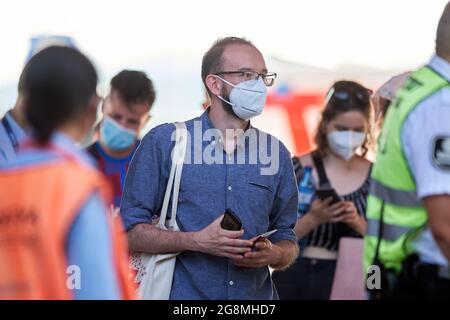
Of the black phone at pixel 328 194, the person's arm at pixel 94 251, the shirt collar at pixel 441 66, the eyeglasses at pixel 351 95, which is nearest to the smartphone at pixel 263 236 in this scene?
the black phone at pixel 328 194

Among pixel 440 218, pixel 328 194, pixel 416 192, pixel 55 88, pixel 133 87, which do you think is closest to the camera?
pixel 55 88

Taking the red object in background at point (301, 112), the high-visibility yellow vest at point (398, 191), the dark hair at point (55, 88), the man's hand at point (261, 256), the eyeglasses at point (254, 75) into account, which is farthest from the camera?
the red object in background at point (301, 112)

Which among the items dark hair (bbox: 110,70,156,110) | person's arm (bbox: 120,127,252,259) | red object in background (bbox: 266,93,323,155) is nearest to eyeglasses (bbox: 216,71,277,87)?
person's arm (bbox: 120,127,252,259)

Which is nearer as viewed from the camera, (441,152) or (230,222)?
(441,152)

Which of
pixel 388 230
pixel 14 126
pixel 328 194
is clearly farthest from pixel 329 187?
pixel 388 230

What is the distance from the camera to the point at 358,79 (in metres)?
5.39

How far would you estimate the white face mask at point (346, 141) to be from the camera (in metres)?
5.08

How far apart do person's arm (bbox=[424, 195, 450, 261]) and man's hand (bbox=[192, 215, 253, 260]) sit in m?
0.85

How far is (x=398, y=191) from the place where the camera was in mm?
3410

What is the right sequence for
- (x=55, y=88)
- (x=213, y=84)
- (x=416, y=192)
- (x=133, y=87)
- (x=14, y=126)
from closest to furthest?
1. (x=55, y=88)
2. (x=416, y=192)
3. (x=213, y=84)
4. (x=14, y=126)
5. (x=133, y=87)

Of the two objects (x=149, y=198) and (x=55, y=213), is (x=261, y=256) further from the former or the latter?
(x=55, y=213)

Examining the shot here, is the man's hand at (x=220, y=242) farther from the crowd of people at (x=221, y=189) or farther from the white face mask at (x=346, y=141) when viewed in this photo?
the white face mask at (x=346, y=141)

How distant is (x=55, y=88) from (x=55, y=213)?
0.36 meters
